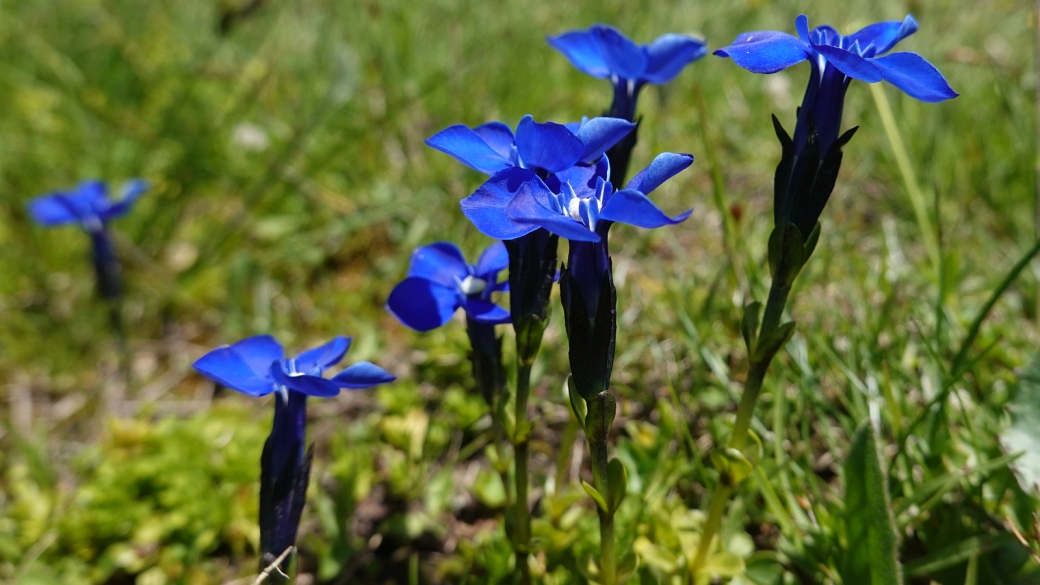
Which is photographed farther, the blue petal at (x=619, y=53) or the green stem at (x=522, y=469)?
the blue petal at (x=619, y=53)

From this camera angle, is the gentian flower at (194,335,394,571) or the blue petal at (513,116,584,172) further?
the gentian flower at (194,335,394,571)

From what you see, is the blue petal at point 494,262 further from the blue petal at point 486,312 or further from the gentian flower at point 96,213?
the gentian flower at point 96,213

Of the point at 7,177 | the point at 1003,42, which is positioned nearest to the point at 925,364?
the point at 1003,42

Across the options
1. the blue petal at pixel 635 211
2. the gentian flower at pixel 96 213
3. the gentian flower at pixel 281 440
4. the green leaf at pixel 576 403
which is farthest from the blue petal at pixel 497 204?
the gentian flower at pixel 96 213

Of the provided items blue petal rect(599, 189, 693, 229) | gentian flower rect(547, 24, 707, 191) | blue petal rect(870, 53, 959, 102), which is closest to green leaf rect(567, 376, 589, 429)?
blue petal rect(599, 189, 693, 229)

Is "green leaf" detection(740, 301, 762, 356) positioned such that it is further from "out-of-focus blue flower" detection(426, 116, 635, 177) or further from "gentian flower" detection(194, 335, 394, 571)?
"gentian flower" detection(194, 335, 394, 571)

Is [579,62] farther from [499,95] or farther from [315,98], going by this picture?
[315,98]
